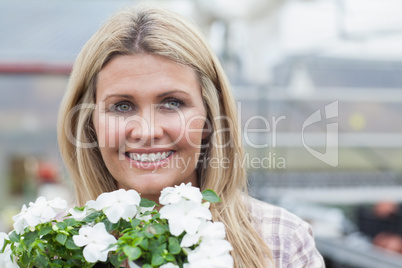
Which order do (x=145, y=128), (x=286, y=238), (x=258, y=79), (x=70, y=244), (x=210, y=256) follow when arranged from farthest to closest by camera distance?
(x=258, y=79), (x=286, y=238), (x=145, y=128), (x=70, y=244), (x=210, y=256)

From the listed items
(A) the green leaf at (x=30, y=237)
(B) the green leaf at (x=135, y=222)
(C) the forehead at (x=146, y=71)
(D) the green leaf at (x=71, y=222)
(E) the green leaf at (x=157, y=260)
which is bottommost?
(E) the green leaf at (x=157, y=260)

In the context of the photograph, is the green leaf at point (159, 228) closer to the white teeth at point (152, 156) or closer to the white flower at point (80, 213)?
the white flower at point (80, 213)

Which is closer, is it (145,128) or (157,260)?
(157,260)

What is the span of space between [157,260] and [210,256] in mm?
84

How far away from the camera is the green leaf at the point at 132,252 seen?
2.76 feet

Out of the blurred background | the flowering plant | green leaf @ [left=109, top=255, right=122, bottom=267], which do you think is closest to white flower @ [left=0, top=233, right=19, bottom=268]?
the flowering plant

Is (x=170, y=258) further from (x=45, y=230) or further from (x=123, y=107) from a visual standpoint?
(x=123, y=107)

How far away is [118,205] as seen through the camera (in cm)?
94

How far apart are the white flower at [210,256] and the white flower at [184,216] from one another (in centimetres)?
3

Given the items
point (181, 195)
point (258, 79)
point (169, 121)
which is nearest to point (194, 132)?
point (169, 121)

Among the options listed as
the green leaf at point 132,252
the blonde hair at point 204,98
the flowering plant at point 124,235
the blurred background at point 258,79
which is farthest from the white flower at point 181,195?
the blurred background at point 258,79

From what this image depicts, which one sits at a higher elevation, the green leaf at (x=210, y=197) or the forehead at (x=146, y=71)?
the forehead at (x=146, y=71)

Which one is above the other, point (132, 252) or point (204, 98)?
point (204, 98)

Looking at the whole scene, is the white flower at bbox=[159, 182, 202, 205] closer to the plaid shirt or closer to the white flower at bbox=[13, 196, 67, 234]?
the white flower at bbox=[13, 196, 67, 234]
